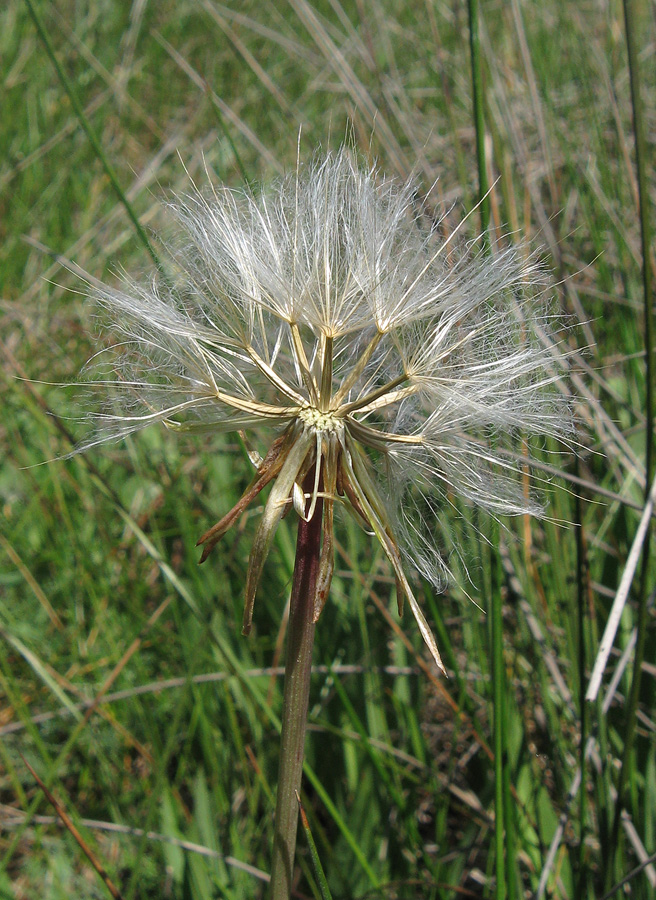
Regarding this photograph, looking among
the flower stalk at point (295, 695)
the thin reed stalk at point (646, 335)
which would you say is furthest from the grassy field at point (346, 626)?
the flower stalk at point (295, 695)

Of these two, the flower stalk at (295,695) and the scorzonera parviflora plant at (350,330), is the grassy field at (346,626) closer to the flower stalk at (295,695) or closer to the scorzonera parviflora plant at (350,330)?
the scorzonera parviflora plant at (350,330)

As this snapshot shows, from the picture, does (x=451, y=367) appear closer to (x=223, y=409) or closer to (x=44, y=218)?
(x=223, y=409)

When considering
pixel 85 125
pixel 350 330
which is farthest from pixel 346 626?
pixel 85 125

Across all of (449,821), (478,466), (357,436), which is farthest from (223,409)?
(449,821)

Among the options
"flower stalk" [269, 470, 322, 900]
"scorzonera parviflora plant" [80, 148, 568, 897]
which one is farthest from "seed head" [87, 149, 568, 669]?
"flower stalk" [269, 470, 322, 900]

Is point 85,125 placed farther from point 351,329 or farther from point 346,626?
point 346,626

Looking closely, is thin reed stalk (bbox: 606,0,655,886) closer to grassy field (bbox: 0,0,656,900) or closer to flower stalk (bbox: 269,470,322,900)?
grassy field (bbox: 0,0,656,900)

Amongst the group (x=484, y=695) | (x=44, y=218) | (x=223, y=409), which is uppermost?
(x=44, y=218)
